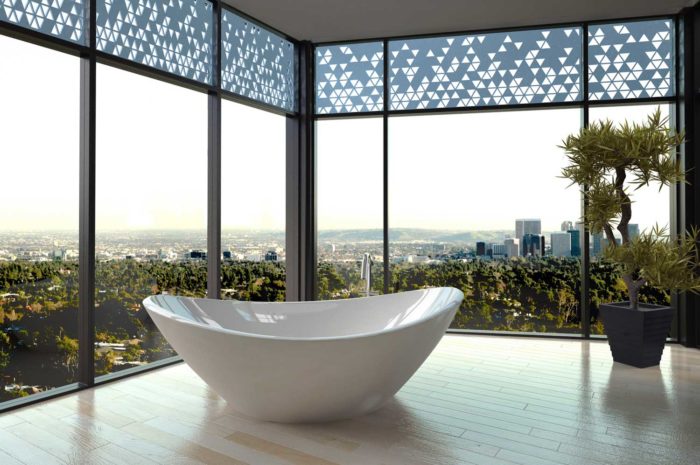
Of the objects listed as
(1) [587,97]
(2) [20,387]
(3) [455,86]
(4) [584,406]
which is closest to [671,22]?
(1) [587,97]

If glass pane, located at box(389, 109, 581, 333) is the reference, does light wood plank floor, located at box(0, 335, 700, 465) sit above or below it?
below

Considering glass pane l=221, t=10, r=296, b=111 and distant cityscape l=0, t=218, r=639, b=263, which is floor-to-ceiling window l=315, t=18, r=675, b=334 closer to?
distant cityscape l=0, t=218, r=639, b=263

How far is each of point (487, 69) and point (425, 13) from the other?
76 cm

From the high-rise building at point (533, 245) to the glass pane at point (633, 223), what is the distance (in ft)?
1.28

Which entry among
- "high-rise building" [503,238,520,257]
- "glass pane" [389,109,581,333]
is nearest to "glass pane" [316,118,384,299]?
"glass pane" [389,109,581,333]

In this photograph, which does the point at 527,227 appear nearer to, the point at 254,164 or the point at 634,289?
the point at 634,289

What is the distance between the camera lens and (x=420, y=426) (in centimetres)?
267

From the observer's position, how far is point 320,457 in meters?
2.31

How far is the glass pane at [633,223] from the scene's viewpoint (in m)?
4.54

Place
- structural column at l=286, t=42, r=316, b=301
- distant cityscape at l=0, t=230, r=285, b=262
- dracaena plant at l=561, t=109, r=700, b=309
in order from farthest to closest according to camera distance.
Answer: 1. structural column at l=286, t=42, r=316, b=301
2. dracaena plant at l=561, t=109, r=700, b=309
3. distant cityscape at l=0, t=230, r=285, b=262

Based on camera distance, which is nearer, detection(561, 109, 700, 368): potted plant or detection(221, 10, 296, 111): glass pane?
detection(561, 109, 700, 368): potted plant

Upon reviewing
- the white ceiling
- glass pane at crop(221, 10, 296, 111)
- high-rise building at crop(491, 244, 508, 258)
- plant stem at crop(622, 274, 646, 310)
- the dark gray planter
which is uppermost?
the white ceiling

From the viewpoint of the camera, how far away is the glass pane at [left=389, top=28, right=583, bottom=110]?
4.70 meters

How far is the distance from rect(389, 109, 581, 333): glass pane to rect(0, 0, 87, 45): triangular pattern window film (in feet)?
8.68
